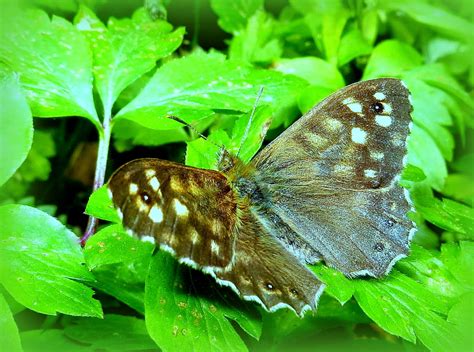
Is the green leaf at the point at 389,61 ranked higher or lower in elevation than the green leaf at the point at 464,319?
higher

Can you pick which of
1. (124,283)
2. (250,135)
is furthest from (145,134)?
(124,283)

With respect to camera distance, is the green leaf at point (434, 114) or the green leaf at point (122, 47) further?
the green leaf at point (434, 114)

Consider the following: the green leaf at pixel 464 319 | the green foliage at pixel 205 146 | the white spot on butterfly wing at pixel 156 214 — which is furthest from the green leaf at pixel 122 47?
the green leaf at pixel 464 319

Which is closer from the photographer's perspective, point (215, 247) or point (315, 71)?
point (215, 247)

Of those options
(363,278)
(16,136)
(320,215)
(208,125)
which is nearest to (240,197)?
(320,215)

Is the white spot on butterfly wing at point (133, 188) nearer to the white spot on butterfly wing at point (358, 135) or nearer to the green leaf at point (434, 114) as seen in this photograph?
the white spot on butterfly wing at point (358, 135)

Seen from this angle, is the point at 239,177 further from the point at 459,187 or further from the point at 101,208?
the point at 459,187

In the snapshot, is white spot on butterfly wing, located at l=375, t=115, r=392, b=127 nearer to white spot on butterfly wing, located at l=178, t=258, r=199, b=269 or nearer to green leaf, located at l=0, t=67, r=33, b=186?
white spot on butterfly wing, located at l=178, t=258, r=199, b=269
